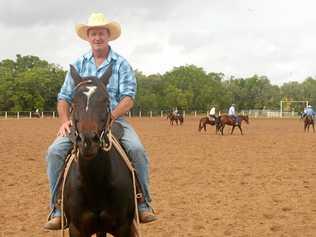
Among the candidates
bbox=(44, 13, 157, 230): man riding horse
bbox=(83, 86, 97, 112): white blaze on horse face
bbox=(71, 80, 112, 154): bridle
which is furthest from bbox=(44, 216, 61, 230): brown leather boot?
bbox=(83, 86, 97, 112): white blaze on horse face

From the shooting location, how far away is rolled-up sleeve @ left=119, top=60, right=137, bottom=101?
5.42 m

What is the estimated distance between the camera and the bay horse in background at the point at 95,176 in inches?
157

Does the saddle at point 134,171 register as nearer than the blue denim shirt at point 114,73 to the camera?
Yes

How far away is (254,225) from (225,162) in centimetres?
859

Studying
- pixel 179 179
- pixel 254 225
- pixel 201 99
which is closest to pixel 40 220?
pixel 254 225

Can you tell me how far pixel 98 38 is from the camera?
5.34 meters

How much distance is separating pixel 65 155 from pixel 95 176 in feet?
2.70

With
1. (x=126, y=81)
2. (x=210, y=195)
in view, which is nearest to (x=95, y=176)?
(x=126, y=81)

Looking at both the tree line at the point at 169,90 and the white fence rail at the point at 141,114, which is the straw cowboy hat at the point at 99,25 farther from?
the tree line at the point at 169,90

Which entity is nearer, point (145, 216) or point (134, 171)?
point (134, 171)

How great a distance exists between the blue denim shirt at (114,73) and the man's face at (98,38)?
175mm

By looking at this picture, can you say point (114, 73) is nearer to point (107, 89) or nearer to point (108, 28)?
point (107, 89)

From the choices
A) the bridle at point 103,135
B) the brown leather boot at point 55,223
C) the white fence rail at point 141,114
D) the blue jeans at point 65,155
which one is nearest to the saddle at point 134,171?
the blue jeans at point 65,155

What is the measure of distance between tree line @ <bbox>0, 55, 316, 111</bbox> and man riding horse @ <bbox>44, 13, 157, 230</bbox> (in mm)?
78409
